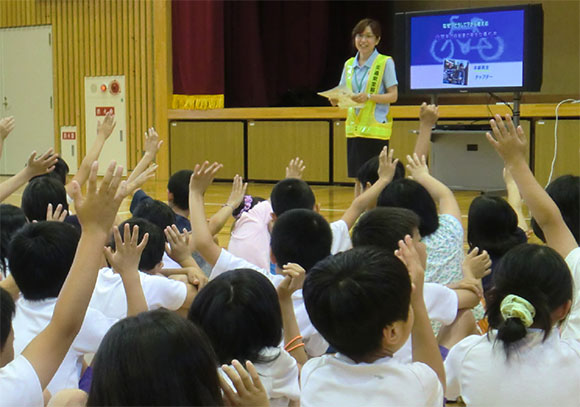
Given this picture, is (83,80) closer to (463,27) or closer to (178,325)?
(463,27)

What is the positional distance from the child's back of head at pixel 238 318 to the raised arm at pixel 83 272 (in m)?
0.23

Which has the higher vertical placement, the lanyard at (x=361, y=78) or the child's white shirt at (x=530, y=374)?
the lanyard at (x=361, y=78)

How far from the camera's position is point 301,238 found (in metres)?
2.32

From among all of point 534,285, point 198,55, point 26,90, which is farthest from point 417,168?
point 26,90

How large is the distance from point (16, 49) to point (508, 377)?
9.79 m

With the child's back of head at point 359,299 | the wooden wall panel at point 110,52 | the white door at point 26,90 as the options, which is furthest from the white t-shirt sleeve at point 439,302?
the white door at point 26,90

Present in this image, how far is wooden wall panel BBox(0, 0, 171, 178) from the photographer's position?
9281mm

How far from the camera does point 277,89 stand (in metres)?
11.0

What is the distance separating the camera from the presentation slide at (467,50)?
257 inches

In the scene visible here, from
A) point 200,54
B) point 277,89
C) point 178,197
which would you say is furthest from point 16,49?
point 178,197

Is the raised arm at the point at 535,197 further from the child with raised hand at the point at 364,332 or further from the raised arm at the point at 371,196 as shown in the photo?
the raised arm at the point at 371,196

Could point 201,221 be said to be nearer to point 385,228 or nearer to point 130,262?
point 385,228

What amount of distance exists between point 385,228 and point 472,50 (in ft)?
16.1

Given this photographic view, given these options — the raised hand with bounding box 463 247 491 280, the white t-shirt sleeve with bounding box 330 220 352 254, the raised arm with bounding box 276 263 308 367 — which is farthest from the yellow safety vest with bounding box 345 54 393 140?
the raised arm with bounding box 276 263 308 367
